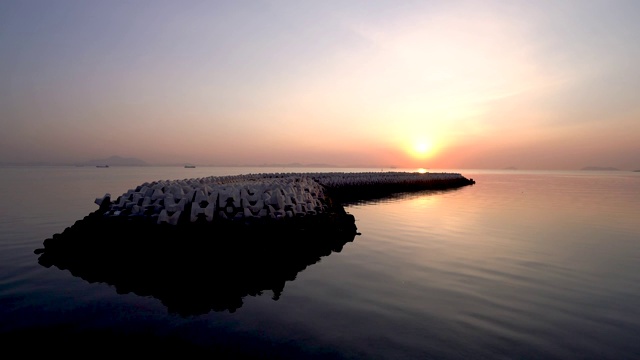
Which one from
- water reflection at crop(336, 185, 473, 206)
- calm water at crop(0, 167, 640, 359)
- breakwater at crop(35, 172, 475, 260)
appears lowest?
calm water at crop(0, 167, 640, 359)

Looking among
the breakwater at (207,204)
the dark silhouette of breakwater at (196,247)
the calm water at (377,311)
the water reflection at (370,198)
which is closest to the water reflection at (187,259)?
the dark silhouette of breakwater at (196,247)

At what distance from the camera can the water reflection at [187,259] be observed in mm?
6168

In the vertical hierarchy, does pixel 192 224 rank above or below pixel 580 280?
above

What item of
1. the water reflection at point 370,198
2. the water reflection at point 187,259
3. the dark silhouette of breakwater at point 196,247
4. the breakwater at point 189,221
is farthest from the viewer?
the water reflection at point 370,198

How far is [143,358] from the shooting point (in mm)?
4027

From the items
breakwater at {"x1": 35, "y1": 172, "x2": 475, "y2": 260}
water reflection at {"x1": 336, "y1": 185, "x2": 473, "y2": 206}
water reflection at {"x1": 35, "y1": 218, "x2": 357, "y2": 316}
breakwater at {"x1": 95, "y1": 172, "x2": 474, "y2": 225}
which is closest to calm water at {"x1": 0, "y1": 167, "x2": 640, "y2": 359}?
water reflection at {"x1": 35, "y1": 218, "x2": 357, "y2": 316}

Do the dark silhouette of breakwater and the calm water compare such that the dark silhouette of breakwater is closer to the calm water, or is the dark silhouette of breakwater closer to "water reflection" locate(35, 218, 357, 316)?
"water reflection" locate(35, 218, 357, 316)

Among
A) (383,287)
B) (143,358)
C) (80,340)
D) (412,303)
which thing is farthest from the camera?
(383,287)

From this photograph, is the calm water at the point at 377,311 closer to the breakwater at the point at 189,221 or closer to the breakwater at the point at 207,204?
the breakwater at the point at 189,221

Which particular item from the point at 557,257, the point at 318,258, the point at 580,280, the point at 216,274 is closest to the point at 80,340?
the point at 216,274

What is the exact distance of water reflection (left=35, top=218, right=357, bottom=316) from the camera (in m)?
6.17

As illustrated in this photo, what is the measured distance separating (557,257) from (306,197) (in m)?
7.43

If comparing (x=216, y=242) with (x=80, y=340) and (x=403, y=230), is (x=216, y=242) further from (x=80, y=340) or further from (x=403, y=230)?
(x=403, y=230)

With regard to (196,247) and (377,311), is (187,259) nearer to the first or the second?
(196,247)
